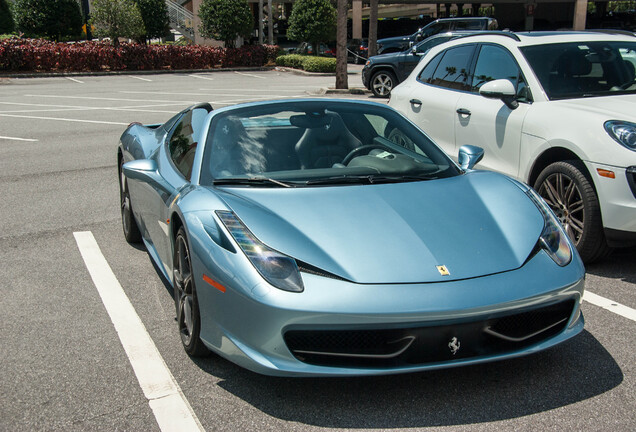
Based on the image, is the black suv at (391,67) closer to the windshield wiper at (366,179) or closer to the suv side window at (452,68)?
the suv side window at (452,68)

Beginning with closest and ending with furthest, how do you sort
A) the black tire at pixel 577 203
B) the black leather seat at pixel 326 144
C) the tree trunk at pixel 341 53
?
the black leather seat at pixel 326 144, the black tire at pixel 577 203, the tree trunk at pixel 341 53

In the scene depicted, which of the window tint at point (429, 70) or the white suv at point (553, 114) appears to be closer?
the white suv at point (553, 114)

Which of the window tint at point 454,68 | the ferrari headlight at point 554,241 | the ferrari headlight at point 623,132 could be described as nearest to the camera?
the ferrari headlight at point 554,241

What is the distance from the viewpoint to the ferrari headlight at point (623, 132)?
4.87 m

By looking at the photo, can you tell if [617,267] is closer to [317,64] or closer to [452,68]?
[452,68]

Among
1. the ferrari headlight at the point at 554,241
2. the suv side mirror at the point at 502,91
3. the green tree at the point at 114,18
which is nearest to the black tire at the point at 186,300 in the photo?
the ferrari headlight at the point at 554,241

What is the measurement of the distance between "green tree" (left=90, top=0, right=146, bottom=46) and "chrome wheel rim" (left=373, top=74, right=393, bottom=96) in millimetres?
18550

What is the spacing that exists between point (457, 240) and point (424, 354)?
62cm

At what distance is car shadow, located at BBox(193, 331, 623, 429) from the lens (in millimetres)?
3066

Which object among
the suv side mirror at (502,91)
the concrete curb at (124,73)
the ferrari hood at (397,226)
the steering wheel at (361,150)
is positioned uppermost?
the suv side mirror at (502,91)

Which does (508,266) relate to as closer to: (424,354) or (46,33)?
(424,354)

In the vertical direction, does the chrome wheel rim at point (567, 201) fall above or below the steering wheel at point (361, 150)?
below

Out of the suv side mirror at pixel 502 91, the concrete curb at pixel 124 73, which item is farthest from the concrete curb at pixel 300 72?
the suv side mirror at pixel 502 91

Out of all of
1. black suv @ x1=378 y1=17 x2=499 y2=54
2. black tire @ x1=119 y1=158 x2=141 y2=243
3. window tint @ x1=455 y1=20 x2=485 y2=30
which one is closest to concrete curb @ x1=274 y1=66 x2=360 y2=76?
black suv @ x1=378 y1=17 x2=499 y2=54
